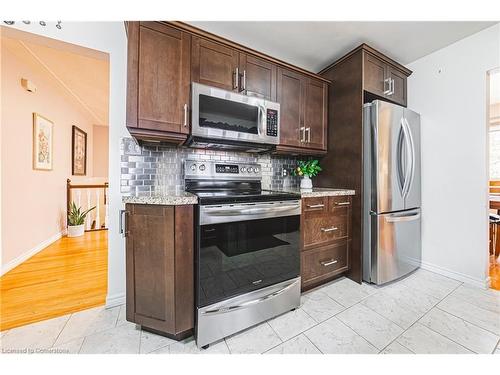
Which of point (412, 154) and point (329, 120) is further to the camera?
point (329, 120)

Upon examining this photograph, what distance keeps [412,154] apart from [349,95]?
91 cm

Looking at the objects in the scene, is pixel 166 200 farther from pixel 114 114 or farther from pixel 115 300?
pixel 115 300

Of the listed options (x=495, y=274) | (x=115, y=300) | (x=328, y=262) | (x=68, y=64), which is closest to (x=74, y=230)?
(x=68, y=64)

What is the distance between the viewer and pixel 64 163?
3775 mm

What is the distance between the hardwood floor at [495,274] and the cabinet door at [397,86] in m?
2.08

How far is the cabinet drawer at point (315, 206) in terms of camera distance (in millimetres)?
1817

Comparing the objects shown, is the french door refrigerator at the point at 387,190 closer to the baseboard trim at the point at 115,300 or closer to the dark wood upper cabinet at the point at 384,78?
the dark wood upper cabinet at the point at 384,78

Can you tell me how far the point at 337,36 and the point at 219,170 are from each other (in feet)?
5.50

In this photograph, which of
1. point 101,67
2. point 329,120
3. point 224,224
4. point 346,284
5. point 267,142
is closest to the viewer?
point 224,224

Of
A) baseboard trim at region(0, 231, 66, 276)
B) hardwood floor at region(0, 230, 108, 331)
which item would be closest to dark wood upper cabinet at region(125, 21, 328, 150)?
hardwood floor at region(0, 230, 108, 331)

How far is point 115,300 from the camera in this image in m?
1.73

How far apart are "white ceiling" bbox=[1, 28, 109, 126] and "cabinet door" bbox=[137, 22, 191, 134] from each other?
0.57 m

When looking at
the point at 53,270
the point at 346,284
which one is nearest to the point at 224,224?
the point at 346,284
